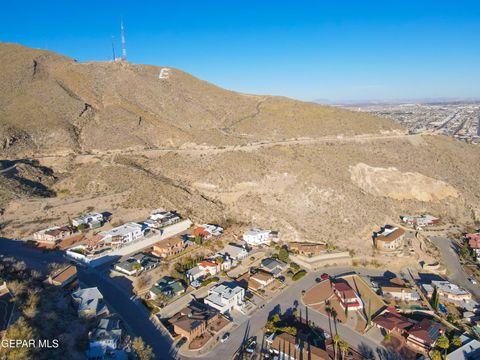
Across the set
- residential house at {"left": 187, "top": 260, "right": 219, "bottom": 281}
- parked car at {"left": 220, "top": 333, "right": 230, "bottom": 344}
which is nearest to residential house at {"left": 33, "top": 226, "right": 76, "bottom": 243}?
residential house at {"left": 187, "top": 260, "right": 219, "bottom": 281}

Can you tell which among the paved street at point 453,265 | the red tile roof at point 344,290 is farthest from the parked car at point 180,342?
the paved street at point 453,265

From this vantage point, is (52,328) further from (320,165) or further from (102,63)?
(102,63)

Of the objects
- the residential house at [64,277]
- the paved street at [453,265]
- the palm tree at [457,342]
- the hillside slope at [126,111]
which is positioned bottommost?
the paved street at [453,265]

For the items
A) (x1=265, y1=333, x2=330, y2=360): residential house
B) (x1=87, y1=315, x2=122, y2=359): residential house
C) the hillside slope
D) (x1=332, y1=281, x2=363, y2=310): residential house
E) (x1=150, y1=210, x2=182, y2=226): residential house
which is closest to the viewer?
(x1=87, y1=315, x2=122, y2=359): residential house

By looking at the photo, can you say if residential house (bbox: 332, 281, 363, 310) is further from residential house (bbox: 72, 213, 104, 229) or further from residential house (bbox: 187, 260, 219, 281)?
residential house (bbox: 72, 213, 104, 229)

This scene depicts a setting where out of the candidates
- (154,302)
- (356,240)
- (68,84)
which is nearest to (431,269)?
(356,240)

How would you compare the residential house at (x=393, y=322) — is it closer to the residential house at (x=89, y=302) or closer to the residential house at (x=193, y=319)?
the residential house at (x=193, y=319)
